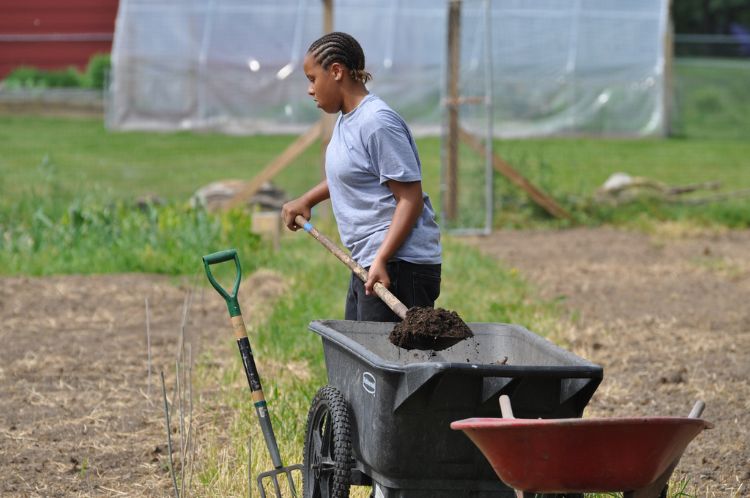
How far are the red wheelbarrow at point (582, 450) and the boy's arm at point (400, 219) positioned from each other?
46.9 inches

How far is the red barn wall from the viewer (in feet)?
89.6

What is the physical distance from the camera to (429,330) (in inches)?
144

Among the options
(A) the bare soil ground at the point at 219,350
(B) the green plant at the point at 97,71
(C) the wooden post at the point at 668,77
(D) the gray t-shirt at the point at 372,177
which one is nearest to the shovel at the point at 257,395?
(D) the gray t-shirt at the point at 372,177

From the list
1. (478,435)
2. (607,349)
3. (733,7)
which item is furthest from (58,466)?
(733,7)

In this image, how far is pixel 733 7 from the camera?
→ 41.2m

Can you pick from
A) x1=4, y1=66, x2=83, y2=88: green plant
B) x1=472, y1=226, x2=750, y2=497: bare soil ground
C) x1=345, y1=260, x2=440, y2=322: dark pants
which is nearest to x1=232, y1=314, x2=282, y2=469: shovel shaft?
x1=345, y1=260, x2=440, y2=322: dark pants

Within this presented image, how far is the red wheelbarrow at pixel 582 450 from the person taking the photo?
282 centimetres

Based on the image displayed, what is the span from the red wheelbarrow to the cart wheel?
2.46 feet

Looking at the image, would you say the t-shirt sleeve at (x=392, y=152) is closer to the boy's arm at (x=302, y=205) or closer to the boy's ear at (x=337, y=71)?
the boy's ear at (x=337, y=71)

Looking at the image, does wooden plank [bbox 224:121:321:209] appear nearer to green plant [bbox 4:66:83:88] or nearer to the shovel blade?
the shovel blade

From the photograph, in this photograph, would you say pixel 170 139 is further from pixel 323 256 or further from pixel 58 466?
pixel 58 466

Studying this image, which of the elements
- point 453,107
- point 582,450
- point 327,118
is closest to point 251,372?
point 582,450

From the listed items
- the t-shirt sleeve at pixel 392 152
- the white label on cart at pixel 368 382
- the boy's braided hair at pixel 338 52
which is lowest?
the white label on cart at pixel 368 382

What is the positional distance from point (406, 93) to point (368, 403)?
1694cm
